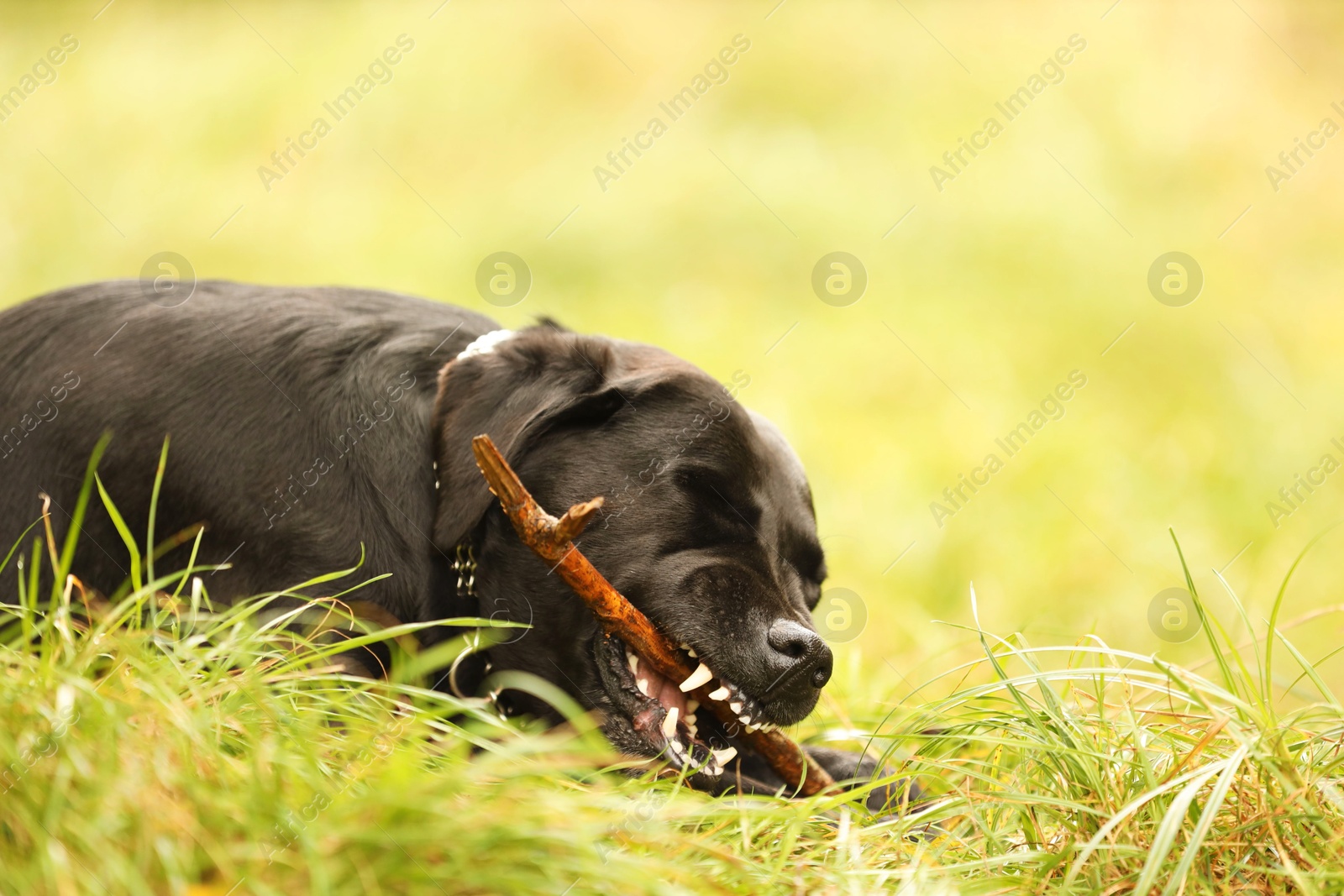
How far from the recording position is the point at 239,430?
2783mm

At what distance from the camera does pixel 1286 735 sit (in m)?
2.38

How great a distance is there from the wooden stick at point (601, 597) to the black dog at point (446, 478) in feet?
0.21

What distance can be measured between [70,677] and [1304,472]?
7.44m
